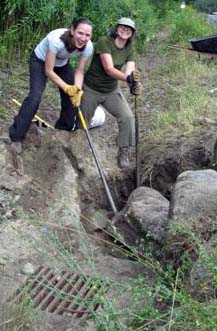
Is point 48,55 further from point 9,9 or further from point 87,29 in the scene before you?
point 9,9

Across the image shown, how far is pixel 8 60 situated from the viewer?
29.0 feet

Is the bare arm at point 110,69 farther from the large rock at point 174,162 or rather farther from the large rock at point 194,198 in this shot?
the large rock at point 194,198

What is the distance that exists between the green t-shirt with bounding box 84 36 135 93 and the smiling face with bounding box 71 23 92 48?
0.28 metres

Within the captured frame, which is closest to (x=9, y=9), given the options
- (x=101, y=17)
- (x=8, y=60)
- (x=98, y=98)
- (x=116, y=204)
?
(x=8, y=60)

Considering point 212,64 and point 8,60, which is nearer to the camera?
point 8,60

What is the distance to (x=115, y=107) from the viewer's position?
6.30 m

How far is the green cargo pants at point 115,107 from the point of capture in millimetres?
6234

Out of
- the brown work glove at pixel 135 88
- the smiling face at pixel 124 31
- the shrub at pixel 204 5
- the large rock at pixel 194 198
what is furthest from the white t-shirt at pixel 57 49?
the shrub at pixel 204 5

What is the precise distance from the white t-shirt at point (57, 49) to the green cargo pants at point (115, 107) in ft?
1.30

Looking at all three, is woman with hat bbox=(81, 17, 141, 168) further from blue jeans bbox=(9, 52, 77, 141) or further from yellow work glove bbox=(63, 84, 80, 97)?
yellow work glove bbox=(63, 84, 80, 97)

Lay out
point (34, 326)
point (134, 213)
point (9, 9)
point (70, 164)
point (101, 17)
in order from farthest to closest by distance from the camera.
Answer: point (101, 17), point (9, 9), point (70, 164), point (134, 213), point (34, 326)

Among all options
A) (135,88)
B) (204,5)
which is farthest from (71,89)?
(204,5)

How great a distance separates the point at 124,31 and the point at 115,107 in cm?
80

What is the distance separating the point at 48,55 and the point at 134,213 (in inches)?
64.2
